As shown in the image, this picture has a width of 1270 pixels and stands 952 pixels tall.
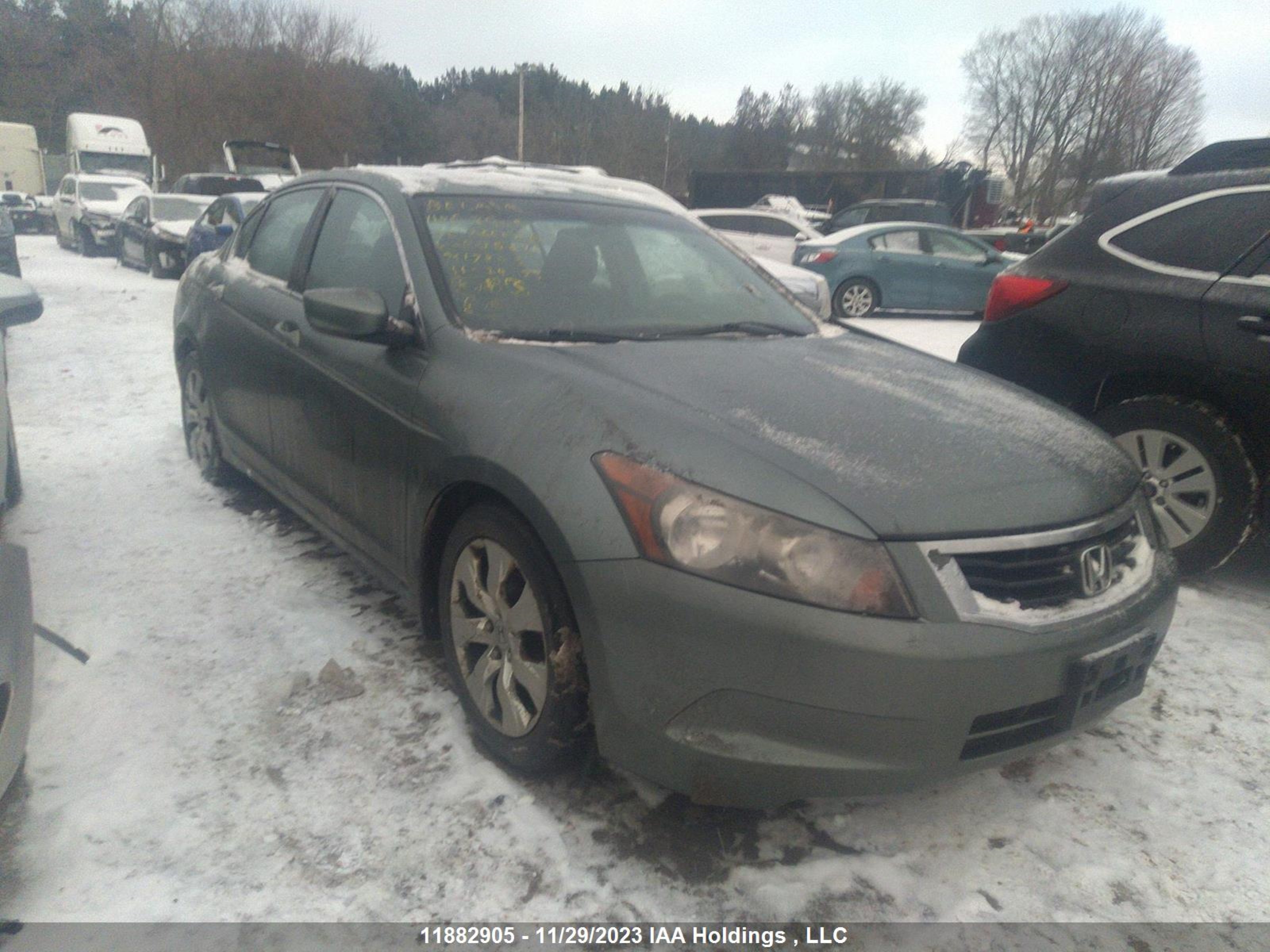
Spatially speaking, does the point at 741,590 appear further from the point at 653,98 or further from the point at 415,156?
the point at 653,98

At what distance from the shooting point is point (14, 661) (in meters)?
2.06

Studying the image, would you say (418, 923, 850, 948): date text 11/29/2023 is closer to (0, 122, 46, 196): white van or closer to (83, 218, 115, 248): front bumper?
(83, 218, 115, 248): front bumper

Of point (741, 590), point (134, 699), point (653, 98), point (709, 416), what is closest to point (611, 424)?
point (709, 416)

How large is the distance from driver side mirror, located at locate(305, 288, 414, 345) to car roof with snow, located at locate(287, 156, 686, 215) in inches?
23.4

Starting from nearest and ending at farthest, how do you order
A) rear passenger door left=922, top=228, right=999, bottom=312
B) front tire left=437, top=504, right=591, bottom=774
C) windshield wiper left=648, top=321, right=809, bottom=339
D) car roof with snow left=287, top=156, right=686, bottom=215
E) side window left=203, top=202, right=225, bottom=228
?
front tire left=437, top=504, right=591, bottom=774 < windshield wiper left=648, top=321, right=809, bottom=339 < car roof with snow left=287, top=156, right=686, bottom=215 < side window left=203, top=202, right=225, bottom=228 < rear passenger door left=922, top=228, right=999, bottom=312

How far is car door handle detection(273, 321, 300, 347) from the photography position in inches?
138

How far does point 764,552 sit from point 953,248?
43.2 ft

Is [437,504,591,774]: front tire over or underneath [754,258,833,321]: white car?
underneath

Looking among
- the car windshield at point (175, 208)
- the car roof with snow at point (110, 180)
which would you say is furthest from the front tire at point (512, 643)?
the car roof with snow at point (110, 180)

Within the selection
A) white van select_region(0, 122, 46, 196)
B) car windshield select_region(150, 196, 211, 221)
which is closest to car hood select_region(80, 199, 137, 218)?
car windshield select_region(150, 196, 211, 221)

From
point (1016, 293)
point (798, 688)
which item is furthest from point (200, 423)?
point (1016, 293)

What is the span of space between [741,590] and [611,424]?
1.80 ft

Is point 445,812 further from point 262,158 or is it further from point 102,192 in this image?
point 262,158

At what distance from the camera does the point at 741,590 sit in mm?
1946
